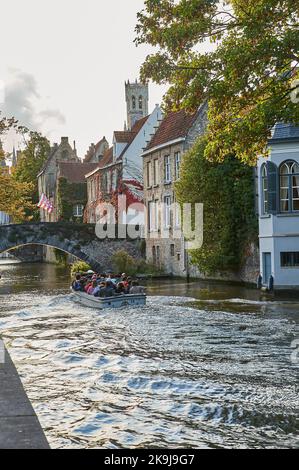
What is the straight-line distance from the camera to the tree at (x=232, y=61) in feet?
53.6

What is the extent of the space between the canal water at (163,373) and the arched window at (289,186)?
5.48 m

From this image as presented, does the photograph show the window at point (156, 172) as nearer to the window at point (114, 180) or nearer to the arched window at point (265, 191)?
the window at point (114, 180)

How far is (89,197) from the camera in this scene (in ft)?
212

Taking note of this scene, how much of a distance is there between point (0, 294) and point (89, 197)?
30.9 m

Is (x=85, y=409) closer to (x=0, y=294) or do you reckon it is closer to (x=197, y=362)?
(x=197, y=362)

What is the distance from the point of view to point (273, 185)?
2936cm

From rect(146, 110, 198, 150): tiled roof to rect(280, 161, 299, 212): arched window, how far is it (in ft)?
37.4

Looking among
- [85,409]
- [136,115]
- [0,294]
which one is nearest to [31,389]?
[85,409]

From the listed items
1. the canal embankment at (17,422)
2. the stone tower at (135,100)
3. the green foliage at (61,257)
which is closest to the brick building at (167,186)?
the green foliage at (61,257)

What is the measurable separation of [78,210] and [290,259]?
40.6 metres

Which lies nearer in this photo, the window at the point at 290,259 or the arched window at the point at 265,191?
the window at the point at 290,259

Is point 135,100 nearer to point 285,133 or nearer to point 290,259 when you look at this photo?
point 285,133

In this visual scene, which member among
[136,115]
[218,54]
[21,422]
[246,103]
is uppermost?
[136,115]

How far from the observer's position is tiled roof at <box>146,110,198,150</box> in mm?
40938
